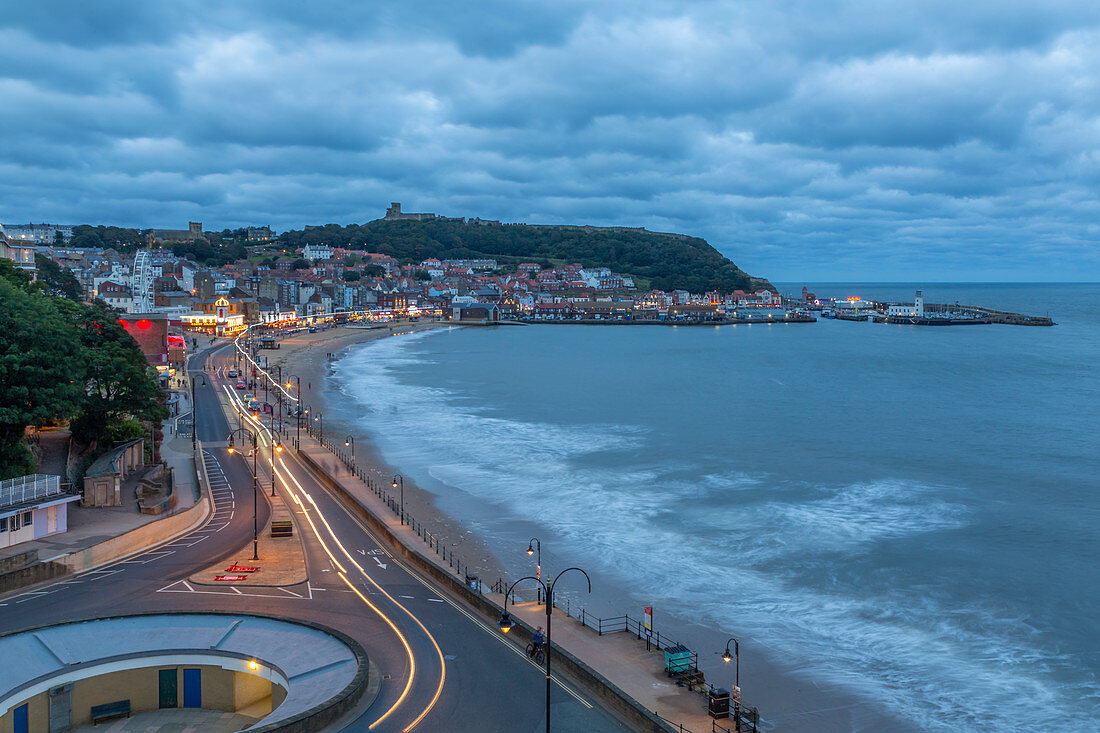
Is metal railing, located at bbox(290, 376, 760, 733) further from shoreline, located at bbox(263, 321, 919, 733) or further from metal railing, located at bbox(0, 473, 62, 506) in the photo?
metal railing, located at bbox(0, 473, 62, 506)

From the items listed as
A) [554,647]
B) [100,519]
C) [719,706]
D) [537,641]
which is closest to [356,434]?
[100,519]

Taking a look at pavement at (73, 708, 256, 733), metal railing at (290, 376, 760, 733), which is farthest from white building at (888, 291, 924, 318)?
pavement at (73, 708, 256, 733)

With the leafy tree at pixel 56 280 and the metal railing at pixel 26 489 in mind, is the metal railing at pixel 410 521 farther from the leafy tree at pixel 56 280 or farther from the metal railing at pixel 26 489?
the leafy tree at pixel 56 280

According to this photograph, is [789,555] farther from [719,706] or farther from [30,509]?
[30,509]

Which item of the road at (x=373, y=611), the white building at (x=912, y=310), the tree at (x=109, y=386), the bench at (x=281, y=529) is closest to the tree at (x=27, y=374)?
the tree at (x=109, y=386)

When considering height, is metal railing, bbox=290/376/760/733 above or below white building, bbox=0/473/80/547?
below

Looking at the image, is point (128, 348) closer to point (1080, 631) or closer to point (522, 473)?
point (522, 473)
